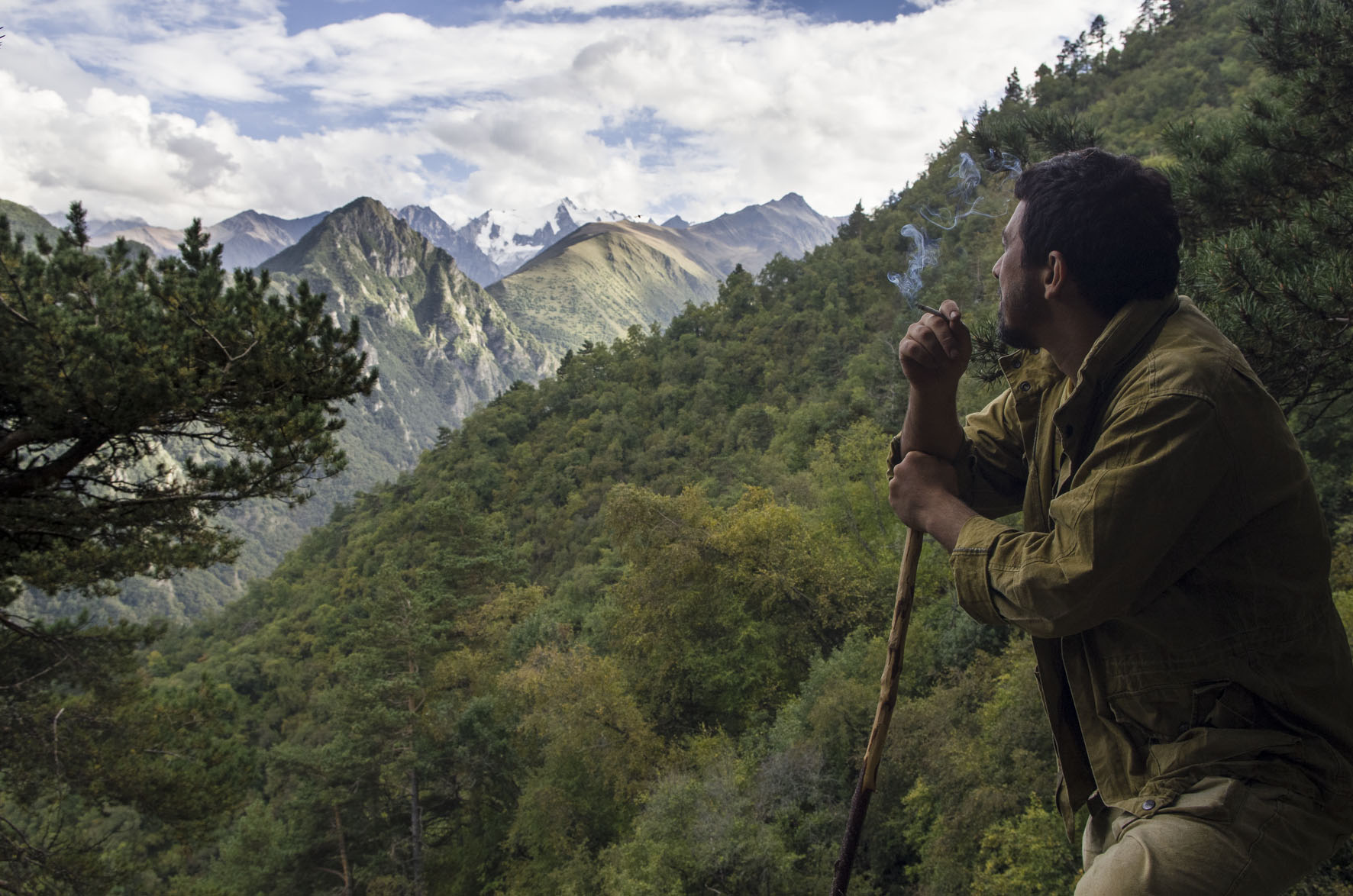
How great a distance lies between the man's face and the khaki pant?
94 centimetres

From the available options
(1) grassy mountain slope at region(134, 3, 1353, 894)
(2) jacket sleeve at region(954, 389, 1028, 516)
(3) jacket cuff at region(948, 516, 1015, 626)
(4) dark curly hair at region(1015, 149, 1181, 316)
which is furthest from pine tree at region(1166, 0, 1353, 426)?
(3) jacket cuff at region(948, 516, 1015, 626)

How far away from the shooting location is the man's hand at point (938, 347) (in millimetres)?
1658

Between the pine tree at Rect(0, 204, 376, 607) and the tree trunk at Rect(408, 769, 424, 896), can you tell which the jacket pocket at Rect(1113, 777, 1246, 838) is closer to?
the pine tree at Rect(0, 204, 376, 607)

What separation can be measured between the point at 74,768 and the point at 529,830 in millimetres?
11600

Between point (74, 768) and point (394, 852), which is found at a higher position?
point (74, 768)

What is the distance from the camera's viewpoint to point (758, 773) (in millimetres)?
13281

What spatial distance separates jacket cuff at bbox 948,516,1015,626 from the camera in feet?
4.65

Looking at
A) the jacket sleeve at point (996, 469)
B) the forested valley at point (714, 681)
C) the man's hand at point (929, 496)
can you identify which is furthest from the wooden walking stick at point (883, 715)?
the forested valley at point (714, 681)

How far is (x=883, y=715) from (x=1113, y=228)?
1.22 metres

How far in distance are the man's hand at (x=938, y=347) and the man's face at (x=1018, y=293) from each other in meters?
0.09

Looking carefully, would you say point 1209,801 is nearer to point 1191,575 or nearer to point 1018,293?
point 1191,575

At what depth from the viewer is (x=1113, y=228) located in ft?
4.71

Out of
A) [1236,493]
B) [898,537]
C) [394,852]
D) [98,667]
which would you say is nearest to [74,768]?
[98,667]

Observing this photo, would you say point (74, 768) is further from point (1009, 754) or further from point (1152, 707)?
point (1009, 754)
